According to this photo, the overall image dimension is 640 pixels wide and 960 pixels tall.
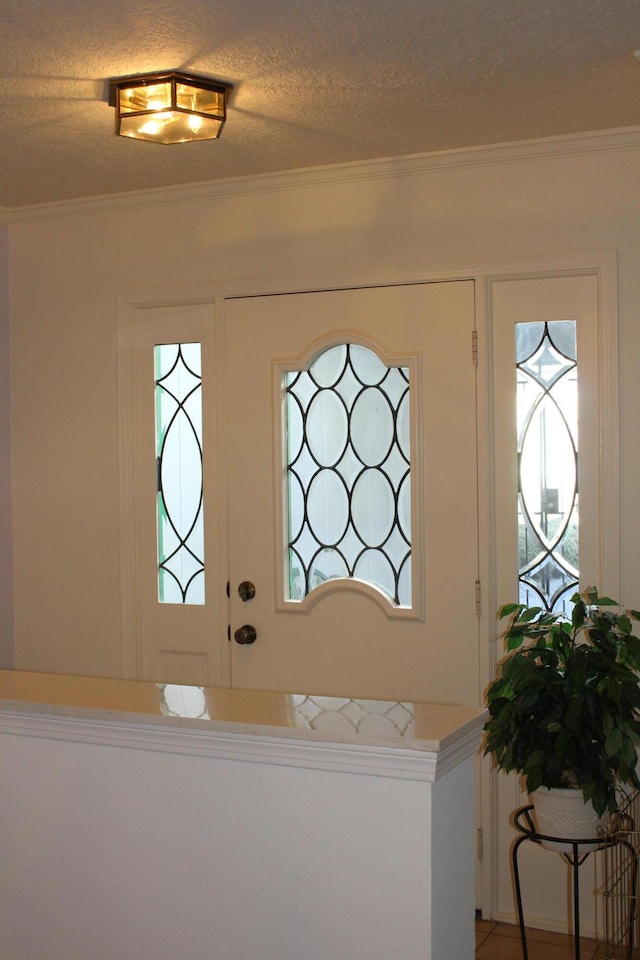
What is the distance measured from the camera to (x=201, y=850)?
1.71 meters

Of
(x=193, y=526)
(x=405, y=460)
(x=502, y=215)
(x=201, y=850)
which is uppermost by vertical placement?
(x=502, y=215)

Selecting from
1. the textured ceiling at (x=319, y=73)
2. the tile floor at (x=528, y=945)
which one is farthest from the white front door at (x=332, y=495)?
the tile floor at (x=528, y=945)

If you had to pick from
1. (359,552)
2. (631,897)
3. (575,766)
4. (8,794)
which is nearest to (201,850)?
(8,794)

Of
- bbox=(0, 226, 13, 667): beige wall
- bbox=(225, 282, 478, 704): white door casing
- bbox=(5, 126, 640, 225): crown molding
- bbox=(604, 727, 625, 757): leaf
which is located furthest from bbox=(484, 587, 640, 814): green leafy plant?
bbox=(0, 226, 13, 667): beige wall

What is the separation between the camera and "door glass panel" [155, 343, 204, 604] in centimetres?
363

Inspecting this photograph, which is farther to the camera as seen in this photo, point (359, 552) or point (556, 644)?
point (359, 552)

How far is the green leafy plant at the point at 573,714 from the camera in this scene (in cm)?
213

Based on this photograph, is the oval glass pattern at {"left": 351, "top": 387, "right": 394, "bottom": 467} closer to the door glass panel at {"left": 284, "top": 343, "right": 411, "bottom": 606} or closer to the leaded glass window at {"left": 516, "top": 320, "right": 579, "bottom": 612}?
the door glass panel at {"left": 284, "top": 343, "right": 411, "bottom": 606}

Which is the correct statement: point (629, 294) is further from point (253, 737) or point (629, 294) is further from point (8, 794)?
point (8, 794)

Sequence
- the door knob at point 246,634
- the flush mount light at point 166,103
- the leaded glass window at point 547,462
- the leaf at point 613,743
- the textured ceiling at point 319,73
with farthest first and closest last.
→ the door knob at point 246,634
the leaded glass window at point 547,462
the flush mount light at point 166,103
the textured ceiling at point 319,73
the leaf at point 613,743

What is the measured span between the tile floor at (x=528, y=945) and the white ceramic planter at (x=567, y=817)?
0.92 m

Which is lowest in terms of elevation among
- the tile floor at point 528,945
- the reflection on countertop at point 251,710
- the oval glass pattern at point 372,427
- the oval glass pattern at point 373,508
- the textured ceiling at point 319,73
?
the tile floor at point 528,945

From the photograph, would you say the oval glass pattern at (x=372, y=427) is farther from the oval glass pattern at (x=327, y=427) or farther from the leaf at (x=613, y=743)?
the leaf at (x=613, y=743)

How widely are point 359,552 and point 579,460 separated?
2.58ft
